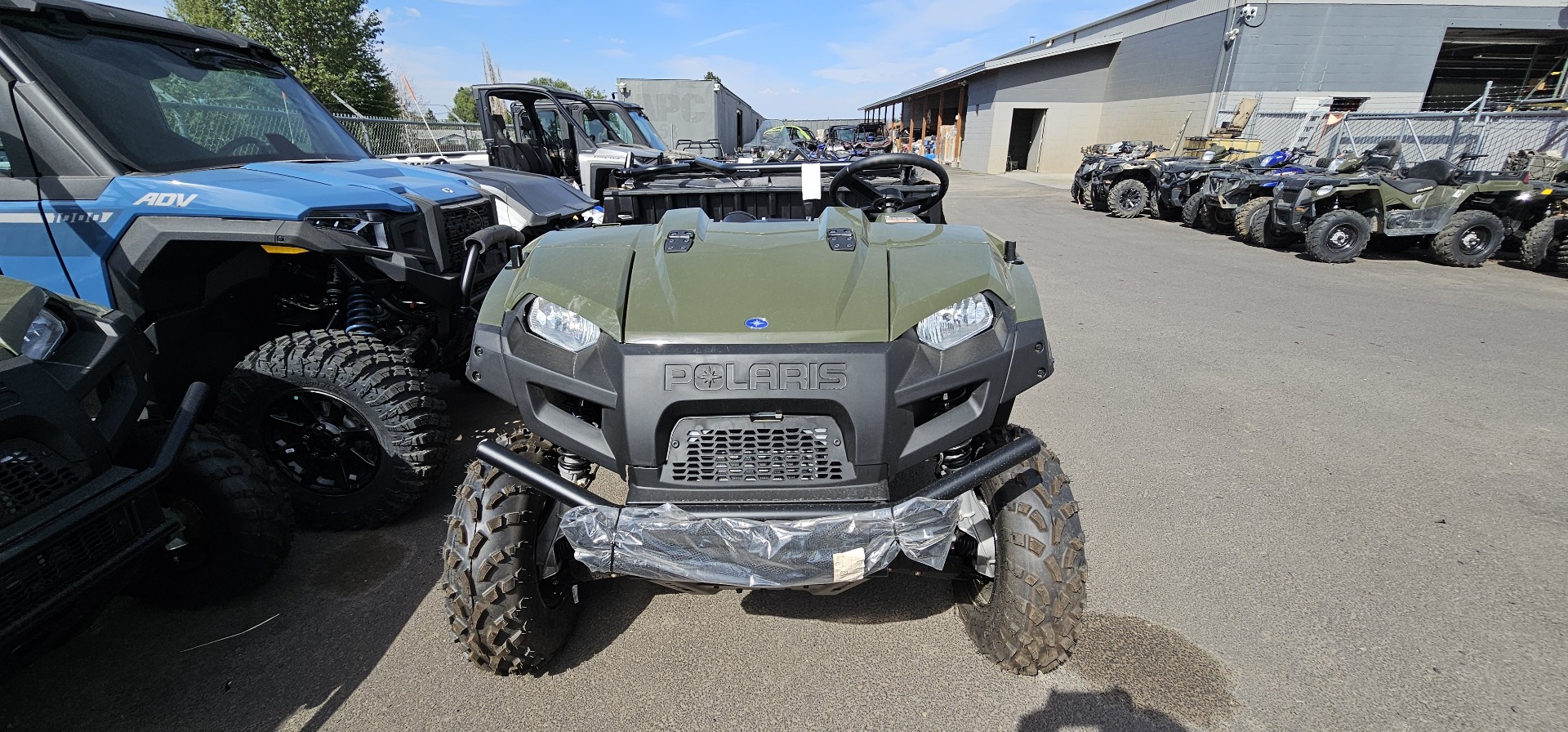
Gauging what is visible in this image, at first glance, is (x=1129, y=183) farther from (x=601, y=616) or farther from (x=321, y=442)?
(x=321, y=442)

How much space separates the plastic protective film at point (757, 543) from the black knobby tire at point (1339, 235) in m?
10.0

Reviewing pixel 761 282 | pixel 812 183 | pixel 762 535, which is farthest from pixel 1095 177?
pixel 762 535

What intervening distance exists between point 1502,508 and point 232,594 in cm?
543

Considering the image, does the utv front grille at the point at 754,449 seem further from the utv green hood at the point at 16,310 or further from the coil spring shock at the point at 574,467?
the utv green hood at the point at 16,310

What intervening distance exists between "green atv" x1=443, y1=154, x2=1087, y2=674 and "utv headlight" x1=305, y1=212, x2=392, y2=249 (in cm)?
134

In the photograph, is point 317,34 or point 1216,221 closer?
point 1216,221

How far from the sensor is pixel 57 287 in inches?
106

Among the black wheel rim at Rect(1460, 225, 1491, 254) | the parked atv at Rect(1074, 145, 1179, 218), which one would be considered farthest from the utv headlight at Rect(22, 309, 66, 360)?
the parked atv at Rect(1074, 145, 1179, 218)

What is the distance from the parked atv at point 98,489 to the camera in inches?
66.1

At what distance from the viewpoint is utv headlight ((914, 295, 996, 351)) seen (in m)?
1.74

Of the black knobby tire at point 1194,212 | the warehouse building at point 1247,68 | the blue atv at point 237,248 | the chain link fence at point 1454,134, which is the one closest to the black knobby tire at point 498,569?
the blue atv at point 237,248

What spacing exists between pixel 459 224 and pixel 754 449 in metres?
2.56

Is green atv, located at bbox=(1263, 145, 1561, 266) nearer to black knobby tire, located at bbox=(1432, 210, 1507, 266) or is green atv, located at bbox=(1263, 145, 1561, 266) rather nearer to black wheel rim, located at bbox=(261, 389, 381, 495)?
black knobby tire, located at bbox=(1432, 210, 1507, 266)

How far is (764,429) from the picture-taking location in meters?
1.68
